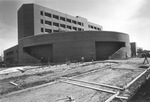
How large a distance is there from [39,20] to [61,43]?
1915 cm

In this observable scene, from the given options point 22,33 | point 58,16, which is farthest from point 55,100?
point 58,16

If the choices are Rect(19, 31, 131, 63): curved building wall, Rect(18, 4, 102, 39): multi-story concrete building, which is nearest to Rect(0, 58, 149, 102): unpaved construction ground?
Rect(19, 31, 131, 63): curved building wall

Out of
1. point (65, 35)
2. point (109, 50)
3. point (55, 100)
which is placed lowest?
point (55, 100)

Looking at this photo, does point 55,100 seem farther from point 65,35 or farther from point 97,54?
point 97,54

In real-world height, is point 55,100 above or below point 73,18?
below

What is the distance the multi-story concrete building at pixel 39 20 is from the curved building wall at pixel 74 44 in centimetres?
920

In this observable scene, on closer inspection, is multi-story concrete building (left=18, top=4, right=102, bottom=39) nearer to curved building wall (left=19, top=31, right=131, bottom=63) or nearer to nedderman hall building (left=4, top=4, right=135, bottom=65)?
nedderman hall building (left=4, top=4, right=135, bottom=65)

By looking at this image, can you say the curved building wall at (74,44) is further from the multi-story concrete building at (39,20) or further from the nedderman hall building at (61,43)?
the multi-story concrete building at (39,20)

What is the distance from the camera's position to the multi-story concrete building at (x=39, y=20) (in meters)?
37.9

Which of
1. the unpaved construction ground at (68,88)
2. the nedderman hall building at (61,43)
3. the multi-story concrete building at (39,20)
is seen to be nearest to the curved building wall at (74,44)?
the nedderman hall building at (61,43)

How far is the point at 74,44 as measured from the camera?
26.7 m

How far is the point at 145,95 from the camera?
13.8 ft

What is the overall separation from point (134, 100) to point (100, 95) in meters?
1.36

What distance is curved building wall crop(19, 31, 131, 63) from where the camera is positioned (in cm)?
2647
